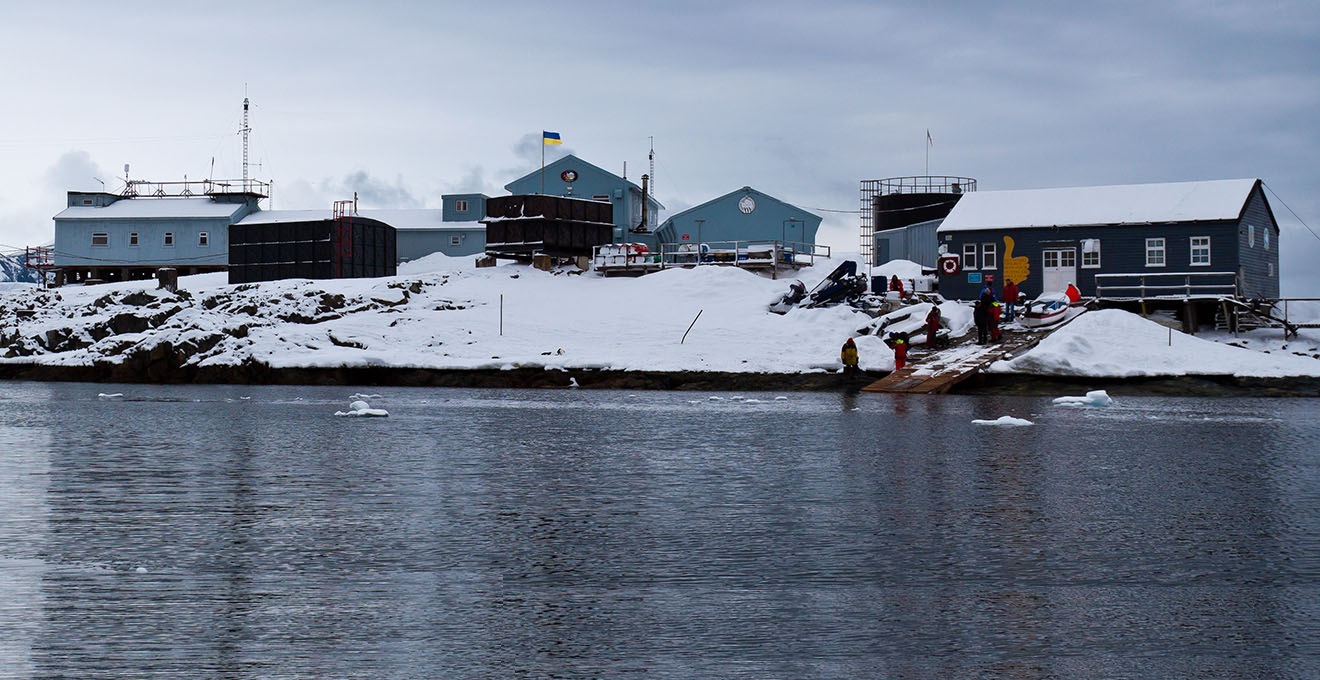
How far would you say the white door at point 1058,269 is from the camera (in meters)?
49.9

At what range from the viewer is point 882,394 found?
37188 millimetres

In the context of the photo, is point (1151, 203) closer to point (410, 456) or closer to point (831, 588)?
point (410, 456)

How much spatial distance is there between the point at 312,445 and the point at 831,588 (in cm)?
1300

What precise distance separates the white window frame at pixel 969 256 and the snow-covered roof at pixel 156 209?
45364mm

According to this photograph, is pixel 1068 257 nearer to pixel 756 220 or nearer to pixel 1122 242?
pixel 1122 242

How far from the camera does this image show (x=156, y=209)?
76.7m

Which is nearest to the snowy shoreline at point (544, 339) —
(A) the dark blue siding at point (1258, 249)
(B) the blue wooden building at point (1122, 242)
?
(B) the blue wooden building at point (1122, 242)

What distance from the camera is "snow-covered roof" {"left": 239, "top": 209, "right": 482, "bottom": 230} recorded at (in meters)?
74.9

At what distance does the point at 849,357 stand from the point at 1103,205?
58.4 feet

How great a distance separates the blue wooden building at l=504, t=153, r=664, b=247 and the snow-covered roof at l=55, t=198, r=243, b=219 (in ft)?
59.9

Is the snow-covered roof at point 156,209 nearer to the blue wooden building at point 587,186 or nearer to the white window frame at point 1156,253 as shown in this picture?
the blue wooden building at point 587,186

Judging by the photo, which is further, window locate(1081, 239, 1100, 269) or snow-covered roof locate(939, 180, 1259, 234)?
window locate(1081, 239, 1100, 269)

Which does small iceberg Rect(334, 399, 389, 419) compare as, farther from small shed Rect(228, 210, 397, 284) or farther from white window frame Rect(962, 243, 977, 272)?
small shed Rect(228, 210, 397, 284)

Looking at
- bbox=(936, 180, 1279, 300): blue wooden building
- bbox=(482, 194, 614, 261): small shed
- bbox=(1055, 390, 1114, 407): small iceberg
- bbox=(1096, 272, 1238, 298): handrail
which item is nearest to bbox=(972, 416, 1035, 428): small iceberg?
bbox=(1055, 390, 1114, 407): small iceberg
